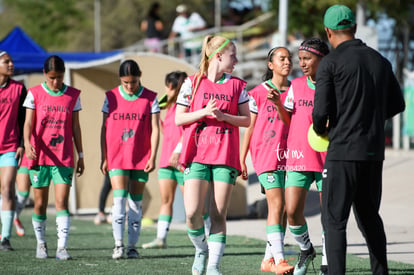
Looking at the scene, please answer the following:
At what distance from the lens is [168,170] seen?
36.0 ft

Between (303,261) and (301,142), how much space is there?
3.59 feet

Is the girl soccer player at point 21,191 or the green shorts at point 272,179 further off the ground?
the green shorts at point 272,179

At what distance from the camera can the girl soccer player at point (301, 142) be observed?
25.0 feet

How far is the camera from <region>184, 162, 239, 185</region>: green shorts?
7.27 meters

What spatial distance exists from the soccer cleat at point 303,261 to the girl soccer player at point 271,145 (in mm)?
197

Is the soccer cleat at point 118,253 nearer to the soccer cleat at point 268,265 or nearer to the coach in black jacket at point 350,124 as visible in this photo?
the soccer cleat at point 268,265

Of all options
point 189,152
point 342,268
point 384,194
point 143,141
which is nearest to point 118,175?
point 143,141

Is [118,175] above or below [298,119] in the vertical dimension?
below

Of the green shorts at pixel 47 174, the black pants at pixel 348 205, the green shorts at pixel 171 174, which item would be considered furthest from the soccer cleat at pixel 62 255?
the black pants at pixel 348 205

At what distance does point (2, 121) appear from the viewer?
392 inches

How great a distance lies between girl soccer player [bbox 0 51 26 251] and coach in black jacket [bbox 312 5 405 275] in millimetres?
4772

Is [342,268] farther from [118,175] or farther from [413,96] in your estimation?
[413,96]

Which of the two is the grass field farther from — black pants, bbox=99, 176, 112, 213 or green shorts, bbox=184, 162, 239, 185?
black pants, bbox=99, 176, 112, 213

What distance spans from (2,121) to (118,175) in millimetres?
1558
